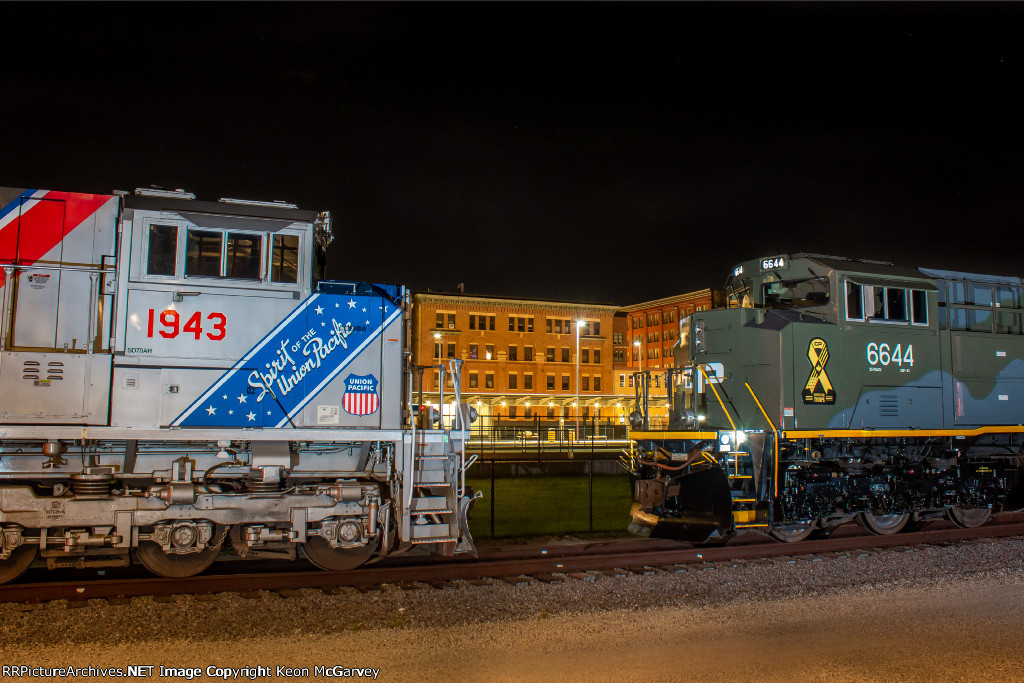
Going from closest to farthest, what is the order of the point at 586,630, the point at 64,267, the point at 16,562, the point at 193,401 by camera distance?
the point at 586,630, the point at 16,562, the point at 64,267, the point at 193,401

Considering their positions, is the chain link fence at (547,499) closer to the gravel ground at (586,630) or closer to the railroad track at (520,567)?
the railroad track at (520,567)

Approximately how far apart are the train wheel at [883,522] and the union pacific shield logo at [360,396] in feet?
27.2

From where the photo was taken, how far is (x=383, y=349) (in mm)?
9094

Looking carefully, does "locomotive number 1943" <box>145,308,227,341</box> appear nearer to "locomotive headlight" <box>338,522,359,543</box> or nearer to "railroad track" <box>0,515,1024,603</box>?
"locomotive headlight" <box>338,522,359,543</box>

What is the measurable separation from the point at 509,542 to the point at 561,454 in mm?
14623

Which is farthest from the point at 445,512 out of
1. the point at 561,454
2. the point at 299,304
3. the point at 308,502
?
the point at 561,454

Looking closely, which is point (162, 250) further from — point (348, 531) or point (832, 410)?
point (832, 410)

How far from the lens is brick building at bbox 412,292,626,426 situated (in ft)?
212

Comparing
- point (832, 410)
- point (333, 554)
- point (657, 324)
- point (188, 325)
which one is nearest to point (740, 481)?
point (832, 410)

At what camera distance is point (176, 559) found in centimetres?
850

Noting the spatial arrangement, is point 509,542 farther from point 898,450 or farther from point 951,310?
point 951,310

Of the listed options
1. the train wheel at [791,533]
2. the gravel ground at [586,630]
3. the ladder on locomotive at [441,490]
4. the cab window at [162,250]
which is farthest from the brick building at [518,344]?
the cab window at [162,250]

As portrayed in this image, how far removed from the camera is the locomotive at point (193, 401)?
8031mm

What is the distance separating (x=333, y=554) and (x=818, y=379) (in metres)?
7.63
